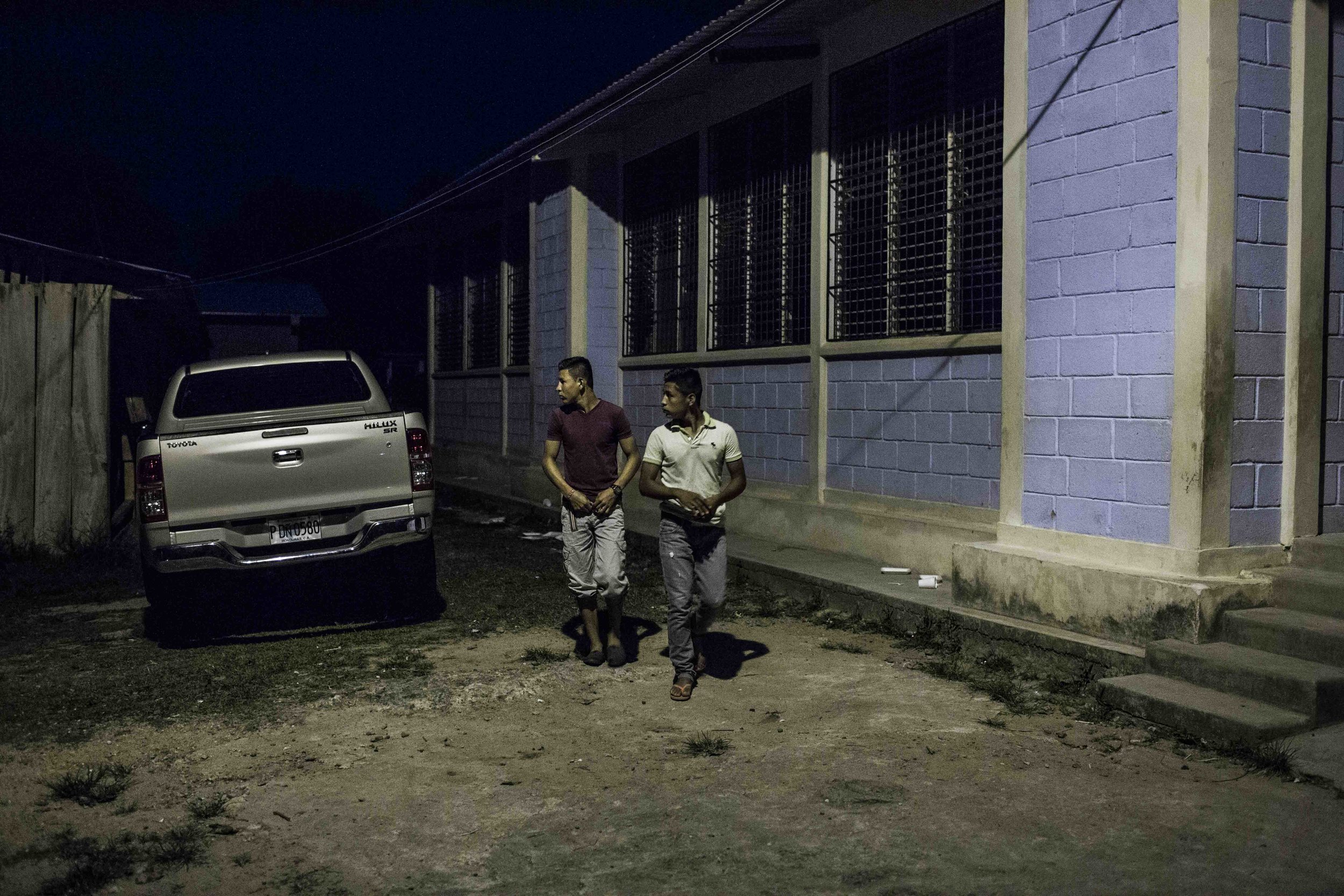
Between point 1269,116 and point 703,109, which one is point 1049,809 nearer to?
point 1269,116

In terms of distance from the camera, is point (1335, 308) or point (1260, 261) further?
point (1335, 308)

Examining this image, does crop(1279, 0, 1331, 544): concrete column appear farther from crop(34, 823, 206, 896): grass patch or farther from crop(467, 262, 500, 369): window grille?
crop(467, 262, 500, 369): window grille

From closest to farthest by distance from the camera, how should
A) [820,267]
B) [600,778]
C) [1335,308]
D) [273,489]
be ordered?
[600,778]
[1335,308]
[273,489]
[820,267]

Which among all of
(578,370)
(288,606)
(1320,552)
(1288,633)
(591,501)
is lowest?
(288,606)

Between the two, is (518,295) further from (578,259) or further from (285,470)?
(285,470)

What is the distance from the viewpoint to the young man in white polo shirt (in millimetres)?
6387

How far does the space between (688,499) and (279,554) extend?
310cm

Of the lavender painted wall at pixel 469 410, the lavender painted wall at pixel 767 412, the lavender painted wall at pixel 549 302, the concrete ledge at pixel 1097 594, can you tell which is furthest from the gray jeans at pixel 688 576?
the lavender painted wall at pixel 469 410

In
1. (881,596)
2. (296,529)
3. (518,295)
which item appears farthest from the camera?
(518,295)

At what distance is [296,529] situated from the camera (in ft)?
25.8

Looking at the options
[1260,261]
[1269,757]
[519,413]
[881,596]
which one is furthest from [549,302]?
[1269,757]

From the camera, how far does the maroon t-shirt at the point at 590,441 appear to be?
710cm

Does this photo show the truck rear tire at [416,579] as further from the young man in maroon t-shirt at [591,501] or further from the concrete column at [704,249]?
the concrete column at [704,249]

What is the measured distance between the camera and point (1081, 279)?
274 inches
